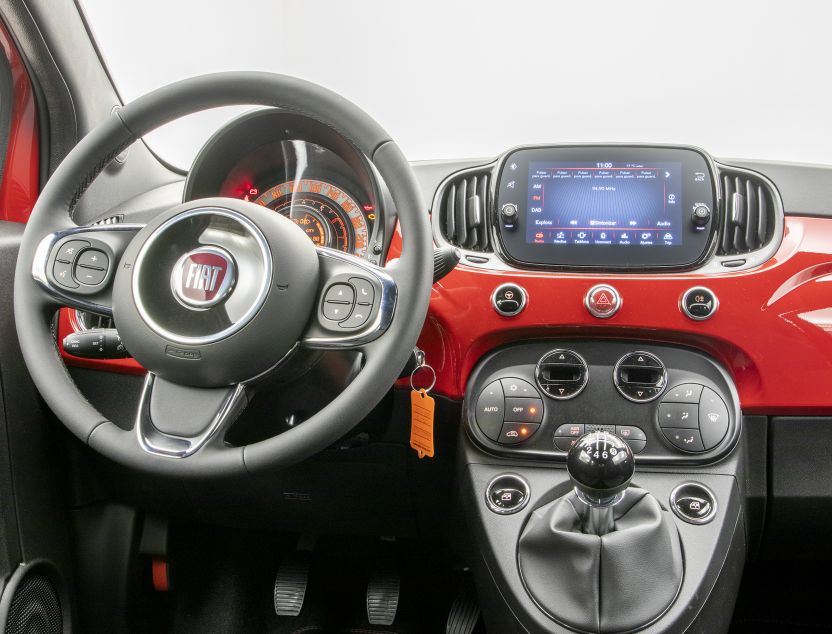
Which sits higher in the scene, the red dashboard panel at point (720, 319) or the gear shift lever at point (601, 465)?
the red dashboard panel at point (720, 319)

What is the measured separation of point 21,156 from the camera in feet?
5.03

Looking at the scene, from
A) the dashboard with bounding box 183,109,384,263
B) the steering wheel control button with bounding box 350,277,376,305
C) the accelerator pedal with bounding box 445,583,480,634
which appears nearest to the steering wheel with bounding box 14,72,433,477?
the steering wheel control button with bounding box 350,277,376,305

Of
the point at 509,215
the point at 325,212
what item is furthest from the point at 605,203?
the point at 325,212

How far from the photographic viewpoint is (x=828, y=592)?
5.35 ft

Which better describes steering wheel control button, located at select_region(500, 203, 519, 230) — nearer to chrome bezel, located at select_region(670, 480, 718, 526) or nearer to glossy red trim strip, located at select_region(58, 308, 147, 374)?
chrome bezel, located at select_region(670, 480, 718, 526)

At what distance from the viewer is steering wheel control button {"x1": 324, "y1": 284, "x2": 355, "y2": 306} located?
35.1 inches

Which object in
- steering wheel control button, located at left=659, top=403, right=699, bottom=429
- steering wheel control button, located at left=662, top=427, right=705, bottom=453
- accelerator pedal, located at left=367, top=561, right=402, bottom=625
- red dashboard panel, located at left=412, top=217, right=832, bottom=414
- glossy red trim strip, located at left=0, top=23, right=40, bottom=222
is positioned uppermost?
glossy red trim strip, located at left=0, top=23, right=40, bottom=222

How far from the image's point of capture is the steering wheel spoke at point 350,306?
2.87 ft

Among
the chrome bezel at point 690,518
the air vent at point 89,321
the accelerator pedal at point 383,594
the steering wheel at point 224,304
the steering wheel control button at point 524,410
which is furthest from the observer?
the accelerator pedal at point 383,594

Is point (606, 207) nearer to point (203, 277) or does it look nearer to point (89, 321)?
point (203, 277)

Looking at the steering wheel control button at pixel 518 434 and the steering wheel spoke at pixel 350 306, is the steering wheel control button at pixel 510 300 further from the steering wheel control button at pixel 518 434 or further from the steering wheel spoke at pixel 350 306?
the steering wheel spoke at pixel 350 306

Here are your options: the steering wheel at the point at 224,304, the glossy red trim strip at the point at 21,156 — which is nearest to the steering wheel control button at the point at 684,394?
the steering wheel at the point at 224,304

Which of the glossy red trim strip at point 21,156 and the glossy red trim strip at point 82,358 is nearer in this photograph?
the glossy red trim strip at point 82,358

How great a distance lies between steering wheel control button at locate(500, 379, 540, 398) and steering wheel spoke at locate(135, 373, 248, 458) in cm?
48
